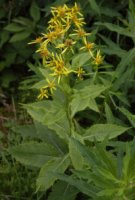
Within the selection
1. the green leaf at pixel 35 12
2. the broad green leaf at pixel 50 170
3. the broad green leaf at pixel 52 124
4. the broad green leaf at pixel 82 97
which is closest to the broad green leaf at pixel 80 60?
the broad green leaf at pixel 82 97

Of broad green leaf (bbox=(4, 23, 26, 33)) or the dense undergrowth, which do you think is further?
broad green leaf (bbox=(4, 23, 26, 33))

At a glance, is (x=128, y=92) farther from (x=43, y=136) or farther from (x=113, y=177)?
(x=113, y=177)

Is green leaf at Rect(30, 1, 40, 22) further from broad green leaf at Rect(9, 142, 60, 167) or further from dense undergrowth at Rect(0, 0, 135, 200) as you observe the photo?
broad green leaf at Rect(9, 142, 60, 167)

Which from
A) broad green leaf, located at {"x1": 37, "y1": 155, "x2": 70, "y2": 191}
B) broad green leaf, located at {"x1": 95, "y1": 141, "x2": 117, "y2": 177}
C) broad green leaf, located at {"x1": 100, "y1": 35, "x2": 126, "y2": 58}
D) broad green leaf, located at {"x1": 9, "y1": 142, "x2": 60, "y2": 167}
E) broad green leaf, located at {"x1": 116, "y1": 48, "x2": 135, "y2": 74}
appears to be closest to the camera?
broad green leaf, located at {"x1": 95, "y1": 141, "x2": 117, "y2": 177}

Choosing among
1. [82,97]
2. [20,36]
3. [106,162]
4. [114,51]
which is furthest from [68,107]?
[20,36]

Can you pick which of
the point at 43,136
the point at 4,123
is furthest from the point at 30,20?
the point at 43,136

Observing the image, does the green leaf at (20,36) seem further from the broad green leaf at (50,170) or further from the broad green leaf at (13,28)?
the broad green leaf at (50,170)

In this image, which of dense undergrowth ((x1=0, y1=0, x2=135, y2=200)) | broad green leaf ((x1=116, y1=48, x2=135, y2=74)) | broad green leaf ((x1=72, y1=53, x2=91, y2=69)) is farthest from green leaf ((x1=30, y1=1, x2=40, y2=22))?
broad green leaf ((x1=72, y1=53, x2=91, y2=69))

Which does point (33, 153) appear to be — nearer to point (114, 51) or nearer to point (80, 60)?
point (80, 60)

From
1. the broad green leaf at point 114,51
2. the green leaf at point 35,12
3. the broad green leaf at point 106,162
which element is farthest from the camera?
the green leaf at point 35,12
